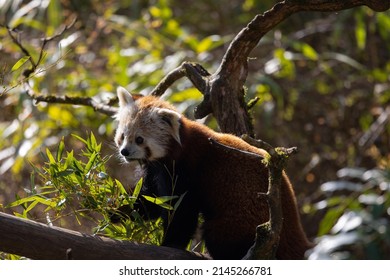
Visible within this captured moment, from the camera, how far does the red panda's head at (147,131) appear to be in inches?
111

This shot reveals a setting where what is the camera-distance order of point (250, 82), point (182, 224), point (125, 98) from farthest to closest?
point (250, 82) < point (125, 98) < point (182, 224)

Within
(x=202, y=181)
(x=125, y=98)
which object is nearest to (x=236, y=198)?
(x=202, y=181)

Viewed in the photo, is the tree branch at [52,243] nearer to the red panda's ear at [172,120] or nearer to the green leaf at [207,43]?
the red panda's ear at [172,120]

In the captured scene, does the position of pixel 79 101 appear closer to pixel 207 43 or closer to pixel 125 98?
pixel 125 98

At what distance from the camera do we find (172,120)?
2818 millimetres

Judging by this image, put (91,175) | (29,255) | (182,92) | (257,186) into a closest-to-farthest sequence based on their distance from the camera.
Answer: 1. (29,255)
2. (91,175)
3. (257,186)
4. (182,92)

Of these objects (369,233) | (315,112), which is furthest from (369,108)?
(369,233)

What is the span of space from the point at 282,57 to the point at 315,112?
0.88 metres

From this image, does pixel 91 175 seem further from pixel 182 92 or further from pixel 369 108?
pixel 369 108

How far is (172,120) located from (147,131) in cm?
12

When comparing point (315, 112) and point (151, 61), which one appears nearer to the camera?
point (151, 61)

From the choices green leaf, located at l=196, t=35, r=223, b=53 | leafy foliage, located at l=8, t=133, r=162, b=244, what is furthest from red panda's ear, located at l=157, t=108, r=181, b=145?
green leaf, located at l=196, t=35, r=223, b=53

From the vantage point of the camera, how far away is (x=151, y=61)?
5.37 metres

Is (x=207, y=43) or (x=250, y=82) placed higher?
(x=207, y=43)
